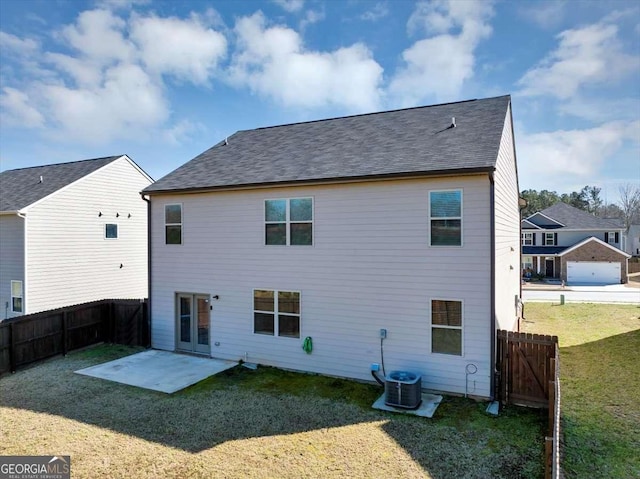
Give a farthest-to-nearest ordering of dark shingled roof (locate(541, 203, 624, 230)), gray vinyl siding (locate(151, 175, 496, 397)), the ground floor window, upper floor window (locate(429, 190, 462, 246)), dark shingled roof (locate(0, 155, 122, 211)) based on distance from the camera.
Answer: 1. the ground floor window
2. dark shingled roof (locate(541, 203, 624, 230))
3. dark shingled roof (locate(0, 155, 122, 211))
4. upper floor window (locate(429, 190, 462, 246))
5. gray vinyl siding (locate(151, 175, 496, 397))

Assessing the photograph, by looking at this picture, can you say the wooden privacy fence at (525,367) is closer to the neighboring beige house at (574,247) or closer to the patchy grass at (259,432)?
the patchy grass at (259,432)

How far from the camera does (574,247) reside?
34.3m

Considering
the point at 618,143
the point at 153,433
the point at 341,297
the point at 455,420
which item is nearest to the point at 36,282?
the point at 153,433

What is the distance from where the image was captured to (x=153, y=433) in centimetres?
677

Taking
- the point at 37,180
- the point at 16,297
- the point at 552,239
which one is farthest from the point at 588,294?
the point at 37,180

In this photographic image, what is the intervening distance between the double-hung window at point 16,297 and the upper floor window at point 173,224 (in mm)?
7706

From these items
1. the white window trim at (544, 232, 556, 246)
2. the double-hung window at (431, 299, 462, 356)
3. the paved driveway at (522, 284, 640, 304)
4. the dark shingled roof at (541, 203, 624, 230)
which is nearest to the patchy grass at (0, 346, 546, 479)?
the double-hung window at (431, 299, 462, 356)

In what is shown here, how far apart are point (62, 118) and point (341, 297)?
53.6 feet

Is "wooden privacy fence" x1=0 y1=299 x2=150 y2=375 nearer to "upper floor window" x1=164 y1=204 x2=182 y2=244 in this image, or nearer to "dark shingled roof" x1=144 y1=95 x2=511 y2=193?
"upper floor window" x1=164 y1=204 x2=182 y2=244

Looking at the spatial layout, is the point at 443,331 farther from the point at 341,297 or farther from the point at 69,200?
the point at 69,200

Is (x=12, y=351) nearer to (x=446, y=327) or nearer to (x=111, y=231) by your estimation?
(x=111, y=231)

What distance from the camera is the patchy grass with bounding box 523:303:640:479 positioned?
5.85m

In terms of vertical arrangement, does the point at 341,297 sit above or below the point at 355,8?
below

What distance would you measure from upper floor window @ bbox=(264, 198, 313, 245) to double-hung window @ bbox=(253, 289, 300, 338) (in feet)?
4.80
